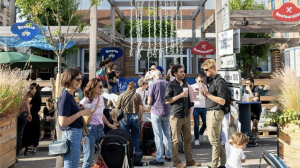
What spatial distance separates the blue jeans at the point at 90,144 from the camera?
5358 mm

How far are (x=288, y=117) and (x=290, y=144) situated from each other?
469 millimetres

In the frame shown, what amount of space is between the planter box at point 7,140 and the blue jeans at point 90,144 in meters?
1.40

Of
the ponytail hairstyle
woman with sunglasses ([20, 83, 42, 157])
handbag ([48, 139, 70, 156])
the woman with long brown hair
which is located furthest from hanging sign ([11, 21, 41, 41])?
handbag ([48, 139, 70, 156])

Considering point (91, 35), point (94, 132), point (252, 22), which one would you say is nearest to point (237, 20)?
point (252, 22)

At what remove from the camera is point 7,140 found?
5.90 metres

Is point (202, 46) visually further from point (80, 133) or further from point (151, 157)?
point (80, 133)

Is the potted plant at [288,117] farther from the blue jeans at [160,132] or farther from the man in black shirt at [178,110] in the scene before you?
the blue jeans at [160,132]

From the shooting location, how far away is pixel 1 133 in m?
5.63

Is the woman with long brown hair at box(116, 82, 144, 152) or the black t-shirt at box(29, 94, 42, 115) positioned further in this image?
the black t-shirt at box(29, 94, 42, 115)

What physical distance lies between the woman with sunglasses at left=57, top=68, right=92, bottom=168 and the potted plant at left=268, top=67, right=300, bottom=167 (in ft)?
11.2

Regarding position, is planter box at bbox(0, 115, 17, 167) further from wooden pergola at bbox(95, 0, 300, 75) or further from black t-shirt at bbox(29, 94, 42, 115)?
wooden pergola at bbox(95, 0, 300, 75)

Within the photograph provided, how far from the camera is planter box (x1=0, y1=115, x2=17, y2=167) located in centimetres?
563

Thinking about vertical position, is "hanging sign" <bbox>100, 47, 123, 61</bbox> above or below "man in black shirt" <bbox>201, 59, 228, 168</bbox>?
above

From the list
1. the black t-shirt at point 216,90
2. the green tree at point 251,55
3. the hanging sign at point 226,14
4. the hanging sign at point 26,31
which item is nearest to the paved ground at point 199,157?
the black t-shirt at point 216,90
